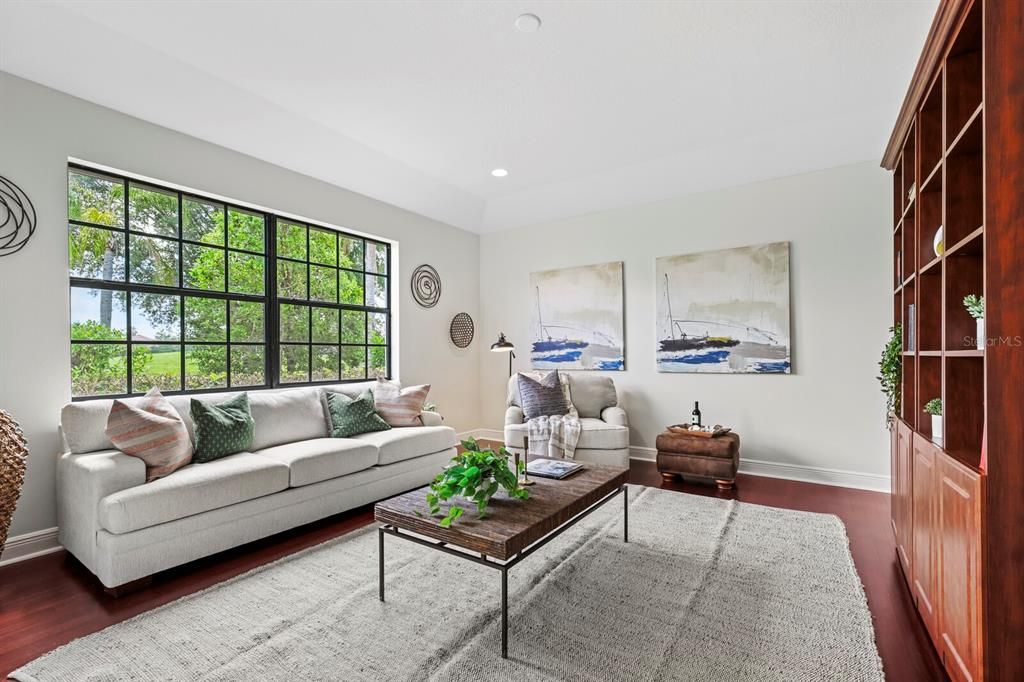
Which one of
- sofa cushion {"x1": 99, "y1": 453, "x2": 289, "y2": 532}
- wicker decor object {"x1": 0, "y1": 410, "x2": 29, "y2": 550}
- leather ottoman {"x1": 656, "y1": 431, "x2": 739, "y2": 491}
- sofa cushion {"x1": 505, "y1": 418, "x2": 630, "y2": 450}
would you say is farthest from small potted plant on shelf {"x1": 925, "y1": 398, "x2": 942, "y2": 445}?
wicker decor object {"x1": 0, "y1": 410, "x2": 29, "y2": 550}

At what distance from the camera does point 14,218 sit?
8.81ft

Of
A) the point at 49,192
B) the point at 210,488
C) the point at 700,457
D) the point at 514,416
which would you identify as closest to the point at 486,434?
the point at 514,416

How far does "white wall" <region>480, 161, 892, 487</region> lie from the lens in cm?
398

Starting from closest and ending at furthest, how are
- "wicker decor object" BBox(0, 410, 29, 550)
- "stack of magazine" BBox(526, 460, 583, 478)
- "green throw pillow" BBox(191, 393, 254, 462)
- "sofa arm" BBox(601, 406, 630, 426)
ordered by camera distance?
"wicker decor object" BBox(0, 410, 29, 550)
"stack of magazine" BBox(526, 460, 583, 478)
"green throw pillow" BBox(191, 393, 254, 462)
"sofa arm" BBox(601, 406, 630, 426)

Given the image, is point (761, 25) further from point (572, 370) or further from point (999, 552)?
point (572, 370)

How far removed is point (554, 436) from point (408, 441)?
1302 millimetres

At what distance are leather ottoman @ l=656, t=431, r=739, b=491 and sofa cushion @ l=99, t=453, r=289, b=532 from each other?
2.91 metres

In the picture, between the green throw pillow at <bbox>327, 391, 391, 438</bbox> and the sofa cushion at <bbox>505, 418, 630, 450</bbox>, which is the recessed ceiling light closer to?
the green throw pillow at <bbox>327, 391, 391, 438</bbox>

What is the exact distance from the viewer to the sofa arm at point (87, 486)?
2.40 m

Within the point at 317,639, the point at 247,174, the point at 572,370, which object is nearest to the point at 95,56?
the point at 247,174

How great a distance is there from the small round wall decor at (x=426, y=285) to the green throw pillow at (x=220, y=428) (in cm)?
232

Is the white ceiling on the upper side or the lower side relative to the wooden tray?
upper

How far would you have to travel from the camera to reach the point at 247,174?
380 centimetres

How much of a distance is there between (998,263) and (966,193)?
56cm
